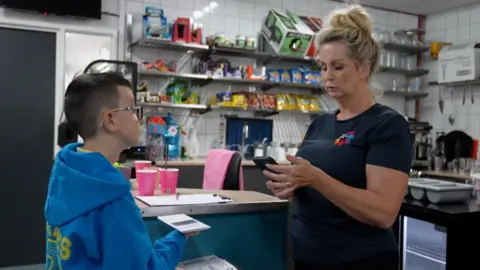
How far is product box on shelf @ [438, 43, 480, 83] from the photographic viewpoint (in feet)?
16.3

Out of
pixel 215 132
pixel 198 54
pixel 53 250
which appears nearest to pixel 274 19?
pixel 198 54

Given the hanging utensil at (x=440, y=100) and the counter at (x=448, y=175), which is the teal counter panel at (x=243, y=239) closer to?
the counter at (x=448, y=175)

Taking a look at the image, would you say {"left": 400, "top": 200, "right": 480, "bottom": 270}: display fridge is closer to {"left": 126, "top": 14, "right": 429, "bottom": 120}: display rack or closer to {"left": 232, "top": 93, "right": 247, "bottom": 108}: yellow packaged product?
{"left": 126, "top": 14, "right": 429, "bottom": 120}: display rack

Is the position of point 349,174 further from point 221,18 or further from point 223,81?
point 221,18

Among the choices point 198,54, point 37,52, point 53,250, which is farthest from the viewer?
point 198,54

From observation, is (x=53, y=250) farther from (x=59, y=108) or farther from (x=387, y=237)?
(x=59, y=108)

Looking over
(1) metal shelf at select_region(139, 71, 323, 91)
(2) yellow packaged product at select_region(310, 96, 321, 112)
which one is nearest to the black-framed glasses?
(1) metal shelf at select_region(139, 71, 323, 91)

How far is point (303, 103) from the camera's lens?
5184 millimetres

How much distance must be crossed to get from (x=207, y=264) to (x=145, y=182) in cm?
43

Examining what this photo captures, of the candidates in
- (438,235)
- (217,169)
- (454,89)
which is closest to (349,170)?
(438,235)

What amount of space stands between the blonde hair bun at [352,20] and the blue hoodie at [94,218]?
88 centimetres

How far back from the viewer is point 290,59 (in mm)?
5145

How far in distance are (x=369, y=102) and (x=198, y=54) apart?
11.8 feet

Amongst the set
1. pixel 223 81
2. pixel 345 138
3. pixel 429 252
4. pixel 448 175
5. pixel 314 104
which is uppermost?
pixel 223 81
